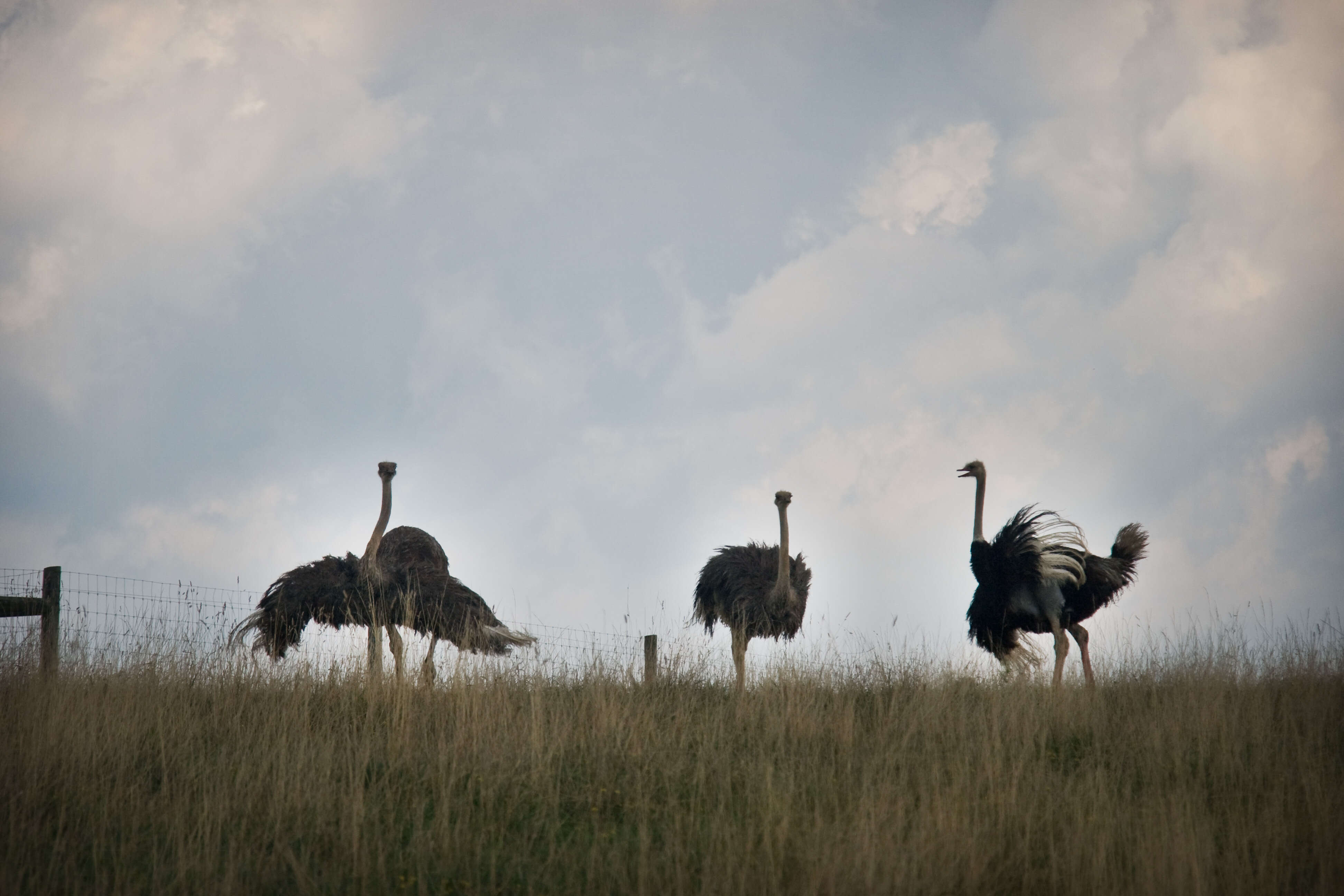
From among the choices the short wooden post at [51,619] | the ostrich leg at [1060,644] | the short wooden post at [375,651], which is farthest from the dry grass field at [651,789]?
the ostrich leg at [1060,644]

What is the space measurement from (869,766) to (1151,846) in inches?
66.0

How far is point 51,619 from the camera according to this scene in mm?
8766

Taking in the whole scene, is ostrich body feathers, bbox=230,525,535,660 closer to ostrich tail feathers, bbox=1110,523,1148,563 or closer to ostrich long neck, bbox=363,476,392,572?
ostrich long neck, bbox=363,476,392,572

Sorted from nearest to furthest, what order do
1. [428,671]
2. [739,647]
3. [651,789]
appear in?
[651,789] < [428,671] < [739,647]

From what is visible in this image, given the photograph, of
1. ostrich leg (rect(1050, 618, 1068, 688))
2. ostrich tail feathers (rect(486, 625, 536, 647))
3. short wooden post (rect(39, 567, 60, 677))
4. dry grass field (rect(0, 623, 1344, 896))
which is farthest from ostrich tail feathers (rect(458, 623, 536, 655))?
ostrich leg (rect(1050, 618, 1068, 688))

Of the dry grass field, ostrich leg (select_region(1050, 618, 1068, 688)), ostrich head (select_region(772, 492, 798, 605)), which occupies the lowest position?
the dry grass field

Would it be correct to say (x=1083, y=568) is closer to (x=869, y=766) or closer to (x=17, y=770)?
(x=869, y=766)

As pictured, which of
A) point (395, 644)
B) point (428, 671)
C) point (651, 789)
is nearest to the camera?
point (651, 789)

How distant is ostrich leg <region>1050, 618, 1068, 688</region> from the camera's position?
10643 mm

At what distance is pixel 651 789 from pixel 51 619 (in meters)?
5.71

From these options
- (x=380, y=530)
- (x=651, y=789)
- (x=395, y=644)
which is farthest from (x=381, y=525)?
(x=651, y=789)

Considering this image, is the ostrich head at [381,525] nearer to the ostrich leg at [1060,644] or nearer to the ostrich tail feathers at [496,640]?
the ostrich tail feathers at [496,640]

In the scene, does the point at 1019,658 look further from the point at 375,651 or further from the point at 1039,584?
the point at 375,651

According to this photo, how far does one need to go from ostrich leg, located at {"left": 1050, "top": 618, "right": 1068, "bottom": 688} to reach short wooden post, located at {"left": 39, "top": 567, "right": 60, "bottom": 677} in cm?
889
